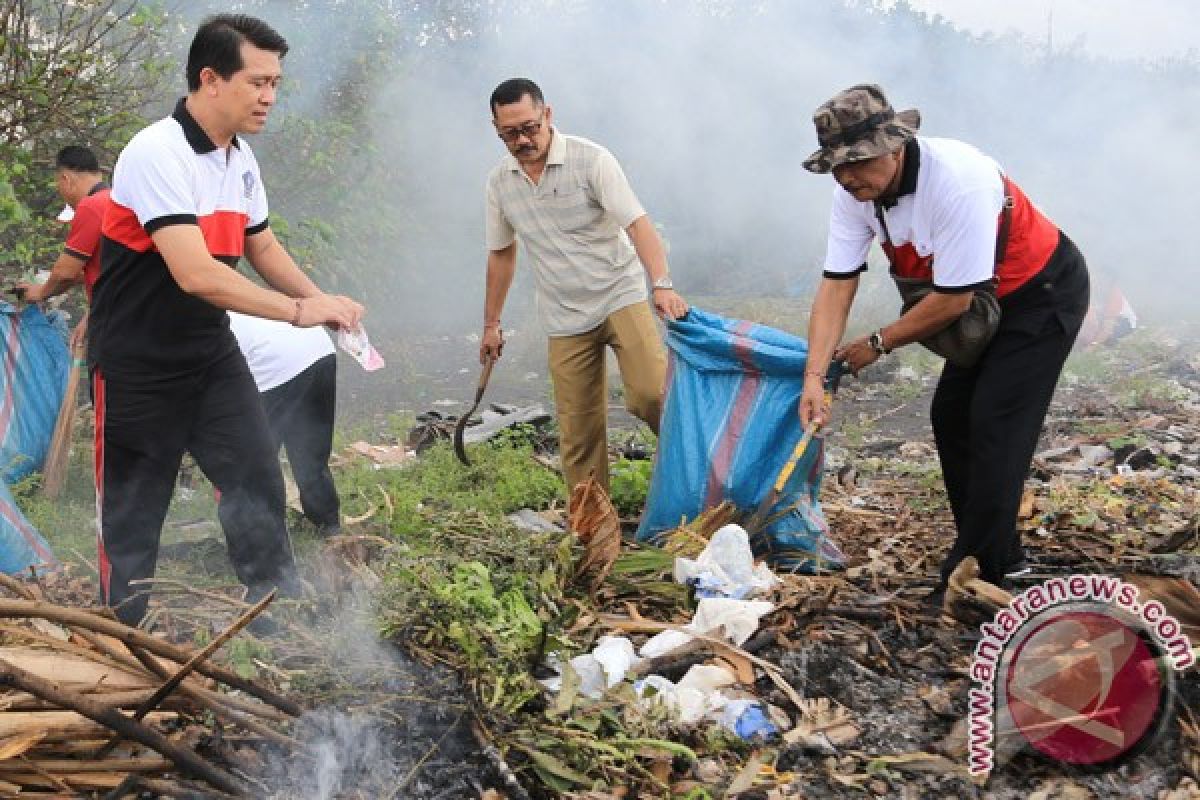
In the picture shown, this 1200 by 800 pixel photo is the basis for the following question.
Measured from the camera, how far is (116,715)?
2.18 metres

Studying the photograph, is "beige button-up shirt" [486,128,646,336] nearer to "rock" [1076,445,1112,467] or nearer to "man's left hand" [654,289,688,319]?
"man's left hand" [654,289,688,319]

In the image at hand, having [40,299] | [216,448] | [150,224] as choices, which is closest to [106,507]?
[216,448]

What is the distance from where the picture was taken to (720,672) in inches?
128

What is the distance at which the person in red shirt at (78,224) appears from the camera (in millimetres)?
5242

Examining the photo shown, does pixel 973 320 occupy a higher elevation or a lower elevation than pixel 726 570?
higher

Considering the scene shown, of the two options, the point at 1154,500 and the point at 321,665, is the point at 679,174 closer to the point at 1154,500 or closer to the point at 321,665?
the point at 1154,500

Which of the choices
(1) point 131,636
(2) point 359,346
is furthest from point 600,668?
(1) point 131,636

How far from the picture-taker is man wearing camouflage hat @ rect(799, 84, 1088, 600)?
332 cm

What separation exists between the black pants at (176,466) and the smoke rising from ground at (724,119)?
A: 7365mm

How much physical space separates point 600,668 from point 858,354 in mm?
1539

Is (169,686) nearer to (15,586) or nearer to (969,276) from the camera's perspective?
(15,586)

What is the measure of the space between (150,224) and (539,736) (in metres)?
1.82

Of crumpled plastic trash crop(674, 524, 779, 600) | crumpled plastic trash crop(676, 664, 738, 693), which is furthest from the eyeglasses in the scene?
crumpled plastic trash crop(676, 664, 738, 693)

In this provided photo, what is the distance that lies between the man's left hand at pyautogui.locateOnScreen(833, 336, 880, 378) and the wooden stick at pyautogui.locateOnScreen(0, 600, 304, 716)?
227 centimetres
